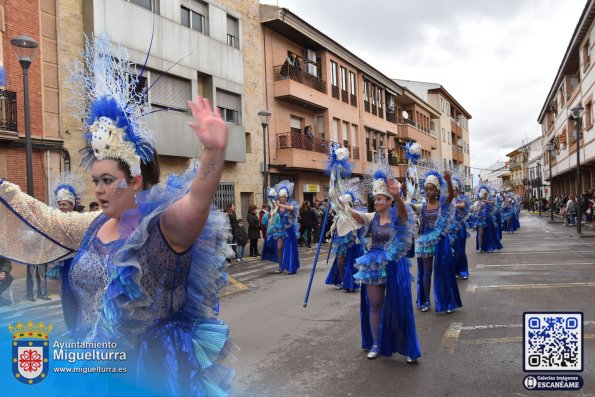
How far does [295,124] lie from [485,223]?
13567mm

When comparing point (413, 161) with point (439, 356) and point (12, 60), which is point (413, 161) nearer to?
point (439, 356)

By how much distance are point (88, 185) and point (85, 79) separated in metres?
11.7

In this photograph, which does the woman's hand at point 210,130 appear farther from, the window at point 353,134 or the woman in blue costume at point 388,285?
the window at point 353,134

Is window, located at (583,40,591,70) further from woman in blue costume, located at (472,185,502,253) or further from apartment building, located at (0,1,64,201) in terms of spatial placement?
apartment building, located at (0,1,64,201)

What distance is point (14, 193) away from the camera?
2627 mm

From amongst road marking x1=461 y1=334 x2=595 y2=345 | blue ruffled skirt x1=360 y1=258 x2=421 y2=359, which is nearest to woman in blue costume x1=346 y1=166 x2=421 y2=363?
blue ruffled skirt x1=360 y1=258 x2=421 y2=359

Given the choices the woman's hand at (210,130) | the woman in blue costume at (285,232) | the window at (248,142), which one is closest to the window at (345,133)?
the window at (248,142)

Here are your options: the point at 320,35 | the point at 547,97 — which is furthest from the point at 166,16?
the point at 547,97

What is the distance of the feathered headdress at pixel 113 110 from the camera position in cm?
235

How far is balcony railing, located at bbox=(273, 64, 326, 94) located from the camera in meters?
24.0

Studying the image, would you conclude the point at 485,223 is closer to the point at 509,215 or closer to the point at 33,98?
the point at 509,215

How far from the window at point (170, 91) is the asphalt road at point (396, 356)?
28.3ft

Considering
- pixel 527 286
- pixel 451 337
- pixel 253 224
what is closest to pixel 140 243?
pixel 451 337

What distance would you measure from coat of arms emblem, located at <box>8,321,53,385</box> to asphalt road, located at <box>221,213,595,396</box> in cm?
230
